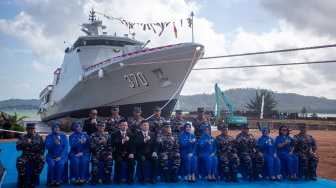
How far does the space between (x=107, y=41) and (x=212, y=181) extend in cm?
1686

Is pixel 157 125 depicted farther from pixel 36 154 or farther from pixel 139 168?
pixel 36 154

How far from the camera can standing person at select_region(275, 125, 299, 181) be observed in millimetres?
6891

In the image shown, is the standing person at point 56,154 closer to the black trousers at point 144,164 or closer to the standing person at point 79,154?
the standing person at point 79,154

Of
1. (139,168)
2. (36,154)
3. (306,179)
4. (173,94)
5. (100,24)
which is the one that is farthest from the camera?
(100,24)

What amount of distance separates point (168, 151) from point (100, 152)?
1.43 m

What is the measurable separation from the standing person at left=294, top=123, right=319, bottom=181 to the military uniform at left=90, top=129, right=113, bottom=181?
421 centimetres

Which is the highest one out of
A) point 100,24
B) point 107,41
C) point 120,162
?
point 100,24

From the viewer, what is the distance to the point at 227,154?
679 cm

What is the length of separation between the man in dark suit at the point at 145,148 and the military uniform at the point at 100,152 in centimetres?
58

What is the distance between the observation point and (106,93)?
1819cm

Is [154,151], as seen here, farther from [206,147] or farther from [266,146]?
[266,146]

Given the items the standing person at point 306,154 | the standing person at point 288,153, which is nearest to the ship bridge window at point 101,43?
the standing person at point 288,153

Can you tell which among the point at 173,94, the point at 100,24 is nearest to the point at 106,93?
the point at 173,94

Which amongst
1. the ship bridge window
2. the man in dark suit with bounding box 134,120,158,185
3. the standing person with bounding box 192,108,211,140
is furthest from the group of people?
the ship bridge window
